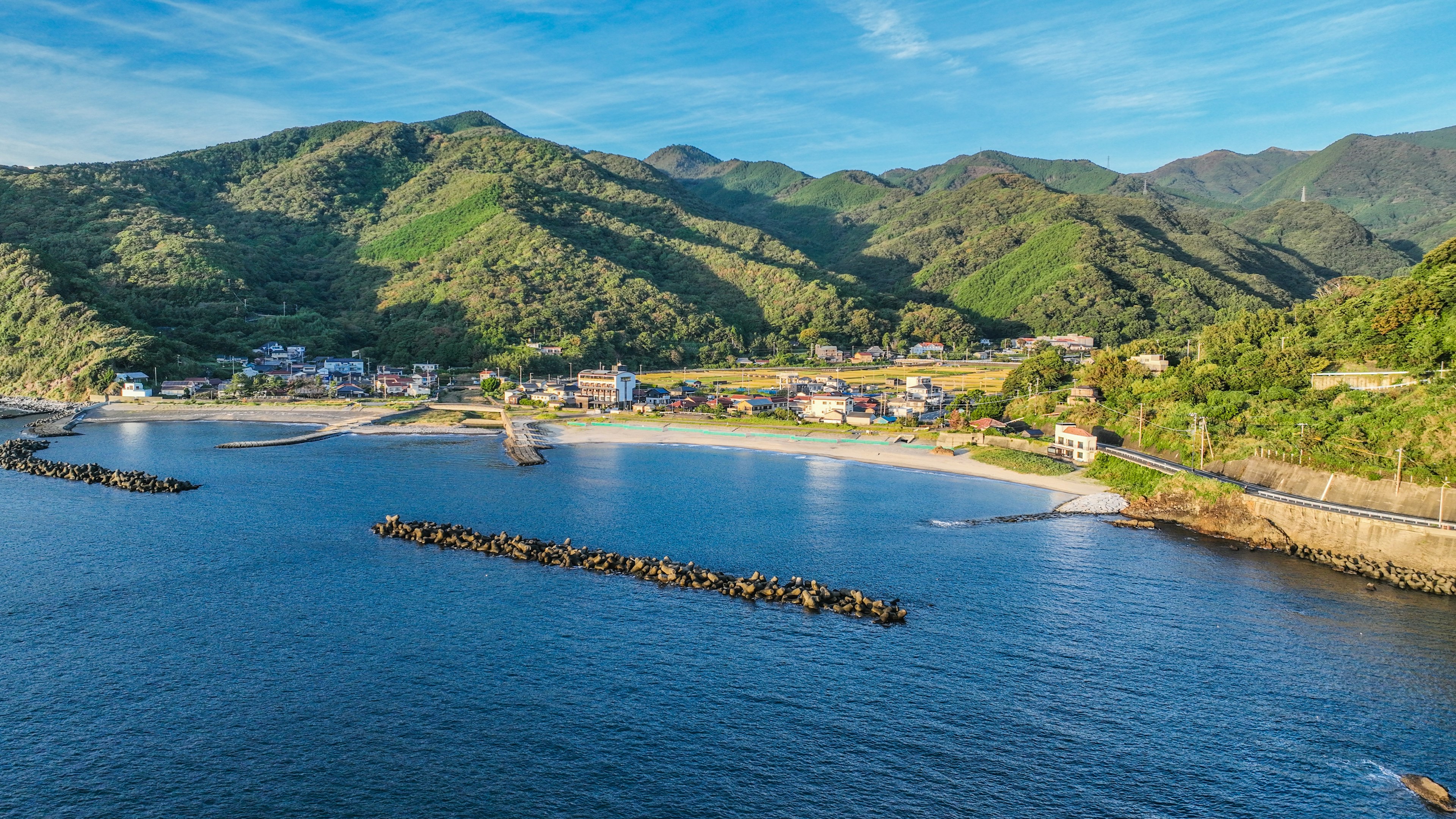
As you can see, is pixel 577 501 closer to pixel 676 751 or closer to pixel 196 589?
pixel 196 589

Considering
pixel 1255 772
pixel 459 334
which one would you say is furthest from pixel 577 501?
pixel 459 334

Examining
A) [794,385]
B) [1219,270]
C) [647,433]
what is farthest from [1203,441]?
[1219,270]

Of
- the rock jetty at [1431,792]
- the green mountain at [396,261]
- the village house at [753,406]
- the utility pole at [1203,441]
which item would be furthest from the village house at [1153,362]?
the green mountain at [396,261]

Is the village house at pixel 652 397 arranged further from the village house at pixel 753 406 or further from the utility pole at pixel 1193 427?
the utility pole at pixel 1193 427

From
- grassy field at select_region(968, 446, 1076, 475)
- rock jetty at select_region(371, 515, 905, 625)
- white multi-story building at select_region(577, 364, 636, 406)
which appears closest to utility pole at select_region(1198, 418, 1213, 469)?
grassy field at select_region(968, 446, 1076, 475)

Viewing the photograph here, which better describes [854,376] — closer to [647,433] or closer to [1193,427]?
[647,433]

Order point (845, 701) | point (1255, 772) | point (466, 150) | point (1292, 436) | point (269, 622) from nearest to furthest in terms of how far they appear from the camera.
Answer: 1. point (1255, 772)
2. point (845, 701)
3. point (269, 622)
4. point (1292, 436)
5. point (466, 150)
